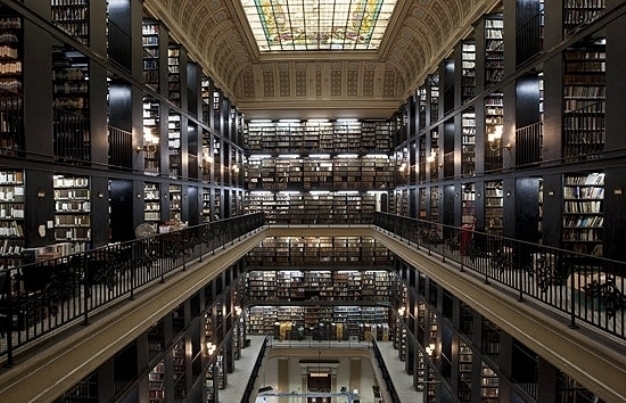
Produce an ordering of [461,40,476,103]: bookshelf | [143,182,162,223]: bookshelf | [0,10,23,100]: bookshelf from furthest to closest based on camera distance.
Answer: [461,40,476,103]: bookshelf
[143,182,162,223]: bookshelf
[0,10,23,100]: bookshelf

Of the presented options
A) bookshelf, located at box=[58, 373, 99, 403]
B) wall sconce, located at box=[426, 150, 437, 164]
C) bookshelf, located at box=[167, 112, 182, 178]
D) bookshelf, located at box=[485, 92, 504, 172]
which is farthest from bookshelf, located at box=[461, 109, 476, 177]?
bookshelf, located at box=[58, 373, 99, 403]

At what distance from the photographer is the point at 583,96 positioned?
5.37 meters

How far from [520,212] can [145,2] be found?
7303mm

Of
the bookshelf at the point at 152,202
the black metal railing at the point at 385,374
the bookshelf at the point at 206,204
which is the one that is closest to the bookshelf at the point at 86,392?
the bookshelf at the point at 152,202

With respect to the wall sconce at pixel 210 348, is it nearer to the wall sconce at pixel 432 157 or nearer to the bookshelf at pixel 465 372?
the bookshelf at pixel 465 372

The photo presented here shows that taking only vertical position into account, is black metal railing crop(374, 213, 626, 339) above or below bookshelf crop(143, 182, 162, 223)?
below

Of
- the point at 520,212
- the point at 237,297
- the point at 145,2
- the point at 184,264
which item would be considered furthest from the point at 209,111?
the point at 520,212

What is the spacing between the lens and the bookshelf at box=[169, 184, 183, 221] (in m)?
9.31

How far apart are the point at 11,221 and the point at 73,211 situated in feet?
3.59

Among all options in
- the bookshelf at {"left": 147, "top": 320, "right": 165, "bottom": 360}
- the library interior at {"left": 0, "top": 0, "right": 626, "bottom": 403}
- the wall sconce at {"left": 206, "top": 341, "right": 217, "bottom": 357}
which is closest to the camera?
the library interior at {"left": 0, "top": 0, "right": 626, "bottom": 403}

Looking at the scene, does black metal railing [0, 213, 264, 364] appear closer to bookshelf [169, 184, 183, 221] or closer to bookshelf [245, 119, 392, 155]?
bookshelf [169, 184, 183, 221]

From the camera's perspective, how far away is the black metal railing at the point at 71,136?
17.2 ft

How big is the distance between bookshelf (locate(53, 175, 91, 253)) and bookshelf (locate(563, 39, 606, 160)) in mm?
6333

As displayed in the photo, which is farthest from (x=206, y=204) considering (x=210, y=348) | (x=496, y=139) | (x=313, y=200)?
(x=496, y=139)
